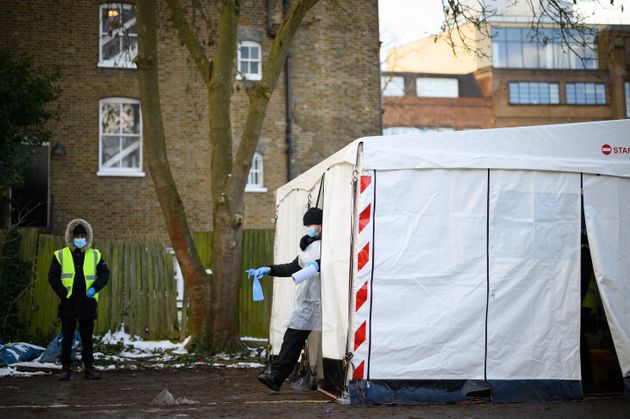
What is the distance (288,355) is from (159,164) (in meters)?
6.16

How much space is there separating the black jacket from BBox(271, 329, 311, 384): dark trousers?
10.3ft

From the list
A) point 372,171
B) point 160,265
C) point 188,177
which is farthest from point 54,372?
point 188,177

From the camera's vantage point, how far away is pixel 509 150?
30.1 feet

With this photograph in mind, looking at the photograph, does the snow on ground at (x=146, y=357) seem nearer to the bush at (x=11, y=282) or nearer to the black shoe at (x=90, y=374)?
the black shoe at (x=90, y=374)

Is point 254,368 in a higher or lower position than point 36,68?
lower

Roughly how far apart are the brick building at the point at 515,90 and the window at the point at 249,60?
2763 cm

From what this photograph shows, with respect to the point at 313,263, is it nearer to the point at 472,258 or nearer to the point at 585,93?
the point at 472,258

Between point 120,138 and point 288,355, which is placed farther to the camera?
point 120,138

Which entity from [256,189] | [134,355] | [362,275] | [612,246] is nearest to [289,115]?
[256,189]

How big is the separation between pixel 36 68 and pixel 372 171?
16.8m

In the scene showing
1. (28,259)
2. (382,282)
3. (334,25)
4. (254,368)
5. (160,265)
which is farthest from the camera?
(334,25)

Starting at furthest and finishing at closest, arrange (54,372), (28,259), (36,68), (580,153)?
(36,68) → (28,259) → (54,372) → (580,153)

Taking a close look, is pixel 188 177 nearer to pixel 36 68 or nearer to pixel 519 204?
pixel 36 68

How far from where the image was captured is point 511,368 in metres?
8.93
